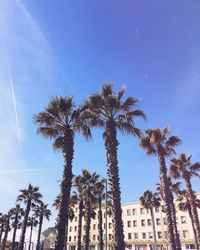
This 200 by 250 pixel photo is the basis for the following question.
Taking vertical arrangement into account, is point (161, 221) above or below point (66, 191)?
above

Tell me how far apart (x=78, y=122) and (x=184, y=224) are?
48.6 m

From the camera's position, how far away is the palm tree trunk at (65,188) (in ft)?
52.7

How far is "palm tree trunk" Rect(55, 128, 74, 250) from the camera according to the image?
1608 cm

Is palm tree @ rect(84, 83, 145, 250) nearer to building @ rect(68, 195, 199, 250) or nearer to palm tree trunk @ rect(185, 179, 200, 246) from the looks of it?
palm tree trunk @ rect(185, 179, 200, 246)

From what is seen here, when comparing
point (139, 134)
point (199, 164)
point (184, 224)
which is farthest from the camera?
point (184, 224)

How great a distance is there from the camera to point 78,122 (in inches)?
810

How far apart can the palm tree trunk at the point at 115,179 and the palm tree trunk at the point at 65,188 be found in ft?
8.58

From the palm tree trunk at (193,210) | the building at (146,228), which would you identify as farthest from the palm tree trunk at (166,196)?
the building at (146,228)

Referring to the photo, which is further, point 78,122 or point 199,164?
point 199,164

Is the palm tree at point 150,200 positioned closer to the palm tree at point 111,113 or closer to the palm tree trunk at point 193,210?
the palm tree trunk at point 193,210

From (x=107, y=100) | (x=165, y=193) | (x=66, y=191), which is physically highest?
(x=107, y=100)

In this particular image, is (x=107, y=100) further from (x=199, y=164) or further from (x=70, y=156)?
(x=199, y=164)

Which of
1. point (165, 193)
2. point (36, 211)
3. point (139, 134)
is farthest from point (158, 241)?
point (139, 134)

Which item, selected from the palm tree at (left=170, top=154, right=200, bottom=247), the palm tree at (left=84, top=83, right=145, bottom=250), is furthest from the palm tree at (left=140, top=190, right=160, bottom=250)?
the palm tree at (left=84, top=83, right=145, bottom=250)
